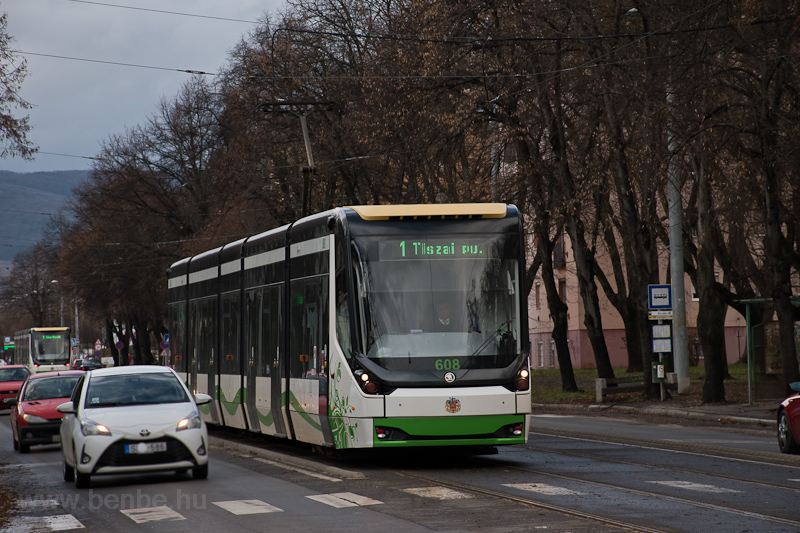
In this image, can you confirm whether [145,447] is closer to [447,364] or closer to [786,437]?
[447,364]

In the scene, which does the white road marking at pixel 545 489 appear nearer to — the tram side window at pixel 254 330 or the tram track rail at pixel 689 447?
the tram track rail at pixel 689 447

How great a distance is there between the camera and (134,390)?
49.4 feet

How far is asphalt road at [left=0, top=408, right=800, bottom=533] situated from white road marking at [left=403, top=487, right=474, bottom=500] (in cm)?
2

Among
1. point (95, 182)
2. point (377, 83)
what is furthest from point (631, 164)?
point (95, 182)

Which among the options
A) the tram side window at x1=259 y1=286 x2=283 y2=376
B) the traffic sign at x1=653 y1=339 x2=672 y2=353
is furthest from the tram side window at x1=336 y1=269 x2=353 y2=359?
the traffic sign at x1=653 y1=339 x2=672 y2=353

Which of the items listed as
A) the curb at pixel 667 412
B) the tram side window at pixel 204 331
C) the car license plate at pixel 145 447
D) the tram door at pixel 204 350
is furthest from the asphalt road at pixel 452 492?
the curb at pixel 667 412

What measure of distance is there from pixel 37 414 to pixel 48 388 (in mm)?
1329

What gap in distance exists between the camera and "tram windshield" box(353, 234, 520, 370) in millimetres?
14492

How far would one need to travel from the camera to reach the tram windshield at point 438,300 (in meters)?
14.5

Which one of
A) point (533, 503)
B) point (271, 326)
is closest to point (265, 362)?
point (271, 326)

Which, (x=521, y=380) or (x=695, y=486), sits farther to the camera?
(x=521, y=380)

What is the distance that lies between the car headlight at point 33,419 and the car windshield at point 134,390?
7136mm

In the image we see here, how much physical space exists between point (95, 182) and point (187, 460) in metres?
56.1

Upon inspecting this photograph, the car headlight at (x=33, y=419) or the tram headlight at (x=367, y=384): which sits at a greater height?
the tram headlight at (x=367, y=384)
